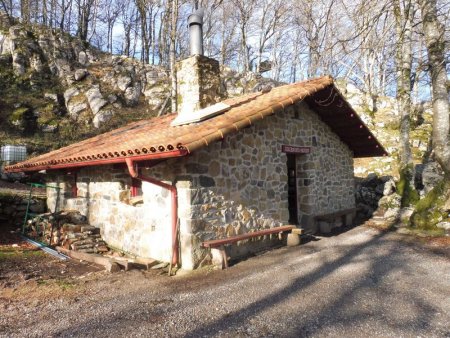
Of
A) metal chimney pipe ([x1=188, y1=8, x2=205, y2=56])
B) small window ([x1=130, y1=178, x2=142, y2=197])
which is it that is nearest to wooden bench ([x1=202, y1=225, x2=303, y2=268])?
small window ([x1=130, y1=178, x2=142, y2=197])

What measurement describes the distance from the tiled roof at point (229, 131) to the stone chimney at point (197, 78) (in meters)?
0.53

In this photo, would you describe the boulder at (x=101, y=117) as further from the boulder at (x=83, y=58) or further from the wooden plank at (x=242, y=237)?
the wooden plank at (x=242, y=237)

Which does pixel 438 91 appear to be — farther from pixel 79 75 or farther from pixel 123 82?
pixel 79 75

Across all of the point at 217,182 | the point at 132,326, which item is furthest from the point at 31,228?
the point at 132,326

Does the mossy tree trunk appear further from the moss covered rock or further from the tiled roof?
the moss covered rock

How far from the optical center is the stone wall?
5.36 meters

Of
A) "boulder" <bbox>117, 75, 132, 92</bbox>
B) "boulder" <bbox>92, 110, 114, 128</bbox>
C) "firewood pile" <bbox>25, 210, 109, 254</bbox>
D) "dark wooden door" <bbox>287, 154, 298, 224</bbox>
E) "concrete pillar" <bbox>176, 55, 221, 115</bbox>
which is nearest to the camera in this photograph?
"firewood pile" <bbox>25, 210, 109, 254</bbox>

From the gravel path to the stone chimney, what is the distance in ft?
12.2

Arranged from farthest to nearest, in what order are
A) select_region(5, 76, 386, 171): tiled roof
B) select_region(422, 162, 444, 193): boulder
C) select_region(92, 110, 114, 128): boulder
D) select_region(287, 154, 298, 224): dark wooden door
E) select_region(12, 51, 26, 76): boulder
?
select_region(12, 51, 26, 76): boulder < select_region(92, 110, 114, 128): boulder < select_region(422, 162, 444, 193): boulder < select_region(287, 154, 298, 224): dark wooden door < select_region(5, 76, 386, 171): tiled roof

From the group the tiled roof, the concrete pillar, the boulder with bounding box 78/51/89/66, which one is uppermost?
the boulder with bounding box 78/51/89/66

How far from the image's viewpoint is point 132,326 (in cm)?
348

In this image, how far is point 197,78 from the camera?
725 centimetres

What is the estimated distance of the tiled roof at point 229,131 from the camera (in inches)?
189

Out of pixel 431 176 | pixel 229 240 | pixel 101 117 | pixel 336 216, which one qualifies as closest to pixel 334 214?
pixel 336 216
